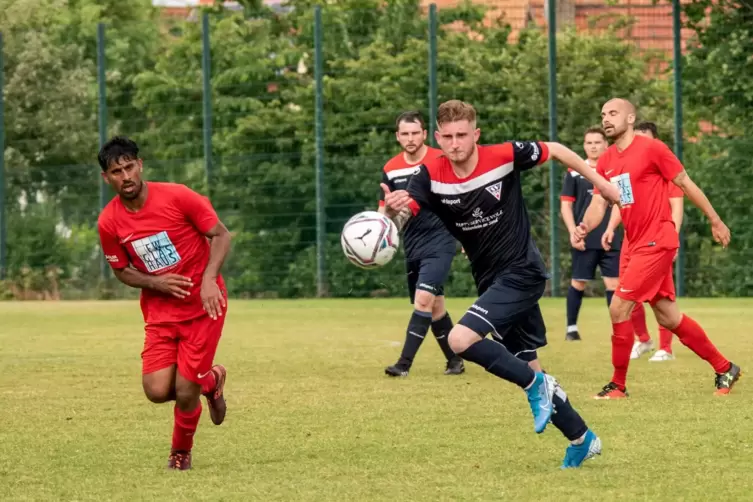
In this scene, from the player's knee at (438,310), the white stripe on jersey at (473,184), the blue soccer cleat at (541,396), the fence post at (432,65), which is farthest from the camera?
the fence post at (432,65)

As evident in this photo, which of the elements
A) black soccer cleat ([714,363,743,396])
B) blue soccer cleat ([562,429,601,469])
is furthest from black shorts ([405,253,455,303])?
blue soccer cleat ([562,429,601,469])

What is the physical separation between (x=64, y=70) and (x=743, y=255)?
15.2 meters

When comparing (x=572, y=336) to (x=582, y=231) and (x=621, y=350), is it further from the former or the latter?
(x=582, y=231)

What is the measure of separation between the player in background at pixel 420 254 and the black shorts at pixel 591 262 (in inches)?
134

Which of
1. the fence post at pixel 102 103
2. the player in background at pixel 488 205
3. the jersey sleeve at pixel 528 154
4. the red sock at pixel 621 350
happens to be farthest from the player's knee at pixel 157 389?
the fence post at pixel 102 103

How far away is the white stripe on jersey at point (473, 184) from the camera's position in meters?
7.88

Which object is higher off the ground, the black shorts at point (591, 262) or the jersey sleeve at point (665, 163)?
the jersey sleeve at point (665, 163)

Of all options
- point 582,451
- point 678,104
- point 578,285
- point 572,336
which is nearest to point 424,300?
point 572,336

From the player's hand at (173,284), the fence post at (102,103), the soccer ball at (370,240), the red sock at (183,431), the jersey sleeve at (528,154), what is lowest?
the red sock at (183,431)

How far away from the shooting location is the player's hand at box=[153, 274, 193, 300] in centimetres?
776

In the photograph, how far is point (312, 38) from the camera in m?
26.4

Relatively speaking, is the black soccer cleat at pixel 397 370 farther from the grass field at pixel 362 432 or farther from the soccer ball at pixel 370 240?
the soccer ball at pixel 370 240

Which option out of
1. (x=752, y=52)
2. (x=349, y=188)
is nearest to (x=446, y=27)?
(x=349, y=188)

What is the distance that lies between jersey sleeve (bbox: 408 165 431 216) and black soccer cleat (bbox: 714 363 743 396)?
3.44 m
